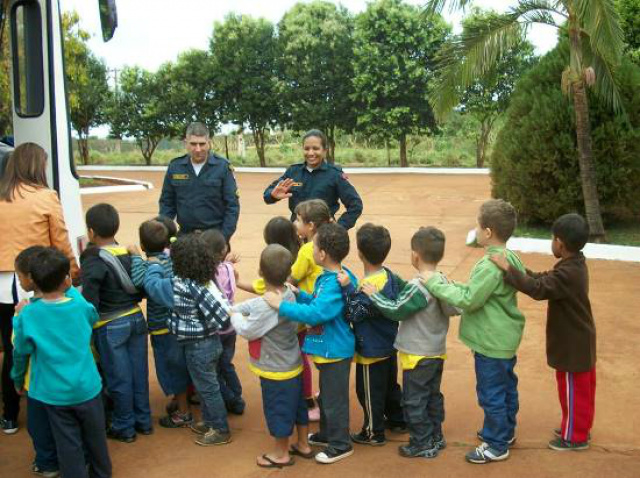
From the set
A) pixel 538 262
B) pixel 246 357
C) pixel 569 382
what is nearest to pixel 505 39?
pixel 538 262

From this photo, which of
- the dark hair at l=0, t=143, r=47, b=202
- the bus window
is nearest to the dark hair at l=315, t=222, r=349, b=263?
the dark hair at l=0, t=143, r=47, b=202

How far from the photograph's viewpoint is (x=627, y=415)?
461cm

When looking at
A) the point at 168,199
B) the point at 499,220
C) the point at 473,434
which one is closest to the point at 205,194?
the point at 168,199

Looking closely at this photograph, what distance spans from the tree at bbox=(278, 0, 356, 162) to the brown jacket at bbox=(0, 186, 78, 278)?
819 inches

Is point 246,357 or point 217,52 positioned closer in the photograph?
point 246,357

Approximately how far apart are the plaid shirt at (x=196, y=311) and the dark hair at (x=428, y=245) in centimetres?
110

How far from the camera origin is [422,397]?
157 inches

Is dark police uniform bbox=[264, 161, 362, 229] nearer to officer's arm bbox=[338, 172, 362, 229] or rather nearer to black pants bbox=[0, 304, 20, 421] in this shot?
officer's arm bbox=[338, 172, 362, 229]

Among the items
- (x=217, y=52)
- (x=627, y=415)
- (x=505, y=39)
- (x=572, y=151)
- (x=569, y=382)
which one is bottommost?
(x=627, y=415)

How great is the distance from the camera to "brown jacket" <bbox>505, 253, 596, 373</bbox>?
12.9 ft

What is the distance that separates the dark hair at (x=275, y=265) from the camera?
12.6 feet

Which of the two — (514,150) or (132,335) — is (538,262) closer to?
(514,150)

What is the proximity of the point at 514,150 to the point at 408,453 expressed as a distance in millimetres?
7340

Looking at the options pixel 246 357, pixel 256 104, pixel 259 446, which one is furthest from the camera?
pixel 256 104
